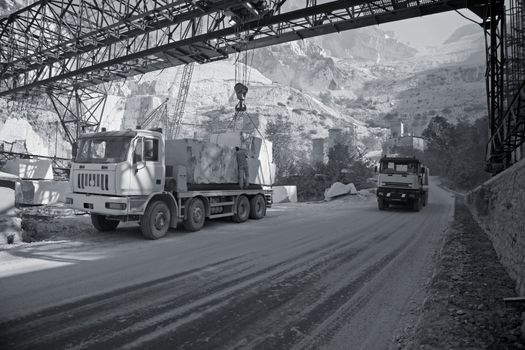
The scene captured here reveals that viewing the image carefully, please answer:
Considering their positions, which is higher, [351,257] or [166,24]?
[166,24]

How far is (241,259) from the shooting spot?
6652 mm

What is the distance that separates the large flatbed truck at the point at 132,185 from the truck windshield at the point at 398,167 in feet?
36.7

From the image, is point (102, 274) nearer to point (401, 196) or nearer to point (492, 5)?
point (492, 5)

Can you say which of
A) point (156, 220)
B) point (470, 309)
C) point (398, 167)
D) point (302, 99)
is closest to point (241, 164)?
point (156, 220)

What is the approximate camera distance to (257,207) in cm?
1314

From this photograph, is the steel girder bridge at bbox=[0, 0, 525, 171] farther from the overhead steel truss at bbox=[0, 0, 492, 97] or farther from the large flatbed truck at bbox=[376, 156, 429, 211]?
the large flatbed truck at bbox=[376, 156, 429, 211]

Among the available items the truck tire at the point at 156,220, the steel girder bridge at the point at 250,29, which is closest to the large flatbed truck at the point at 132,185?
the truck tire at the point at 156,220

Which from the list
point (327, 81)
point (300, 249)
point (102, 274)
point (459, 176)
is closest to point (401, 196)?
point (300, 249)

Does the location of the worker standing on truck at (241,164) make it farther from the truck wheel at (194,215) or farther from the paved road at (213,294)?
the paved road at (213,294)

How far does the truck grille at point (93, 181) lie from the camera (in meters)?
8.28

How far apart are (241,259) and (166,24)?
10753 mm

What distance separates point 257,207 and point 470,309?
31.0 ft

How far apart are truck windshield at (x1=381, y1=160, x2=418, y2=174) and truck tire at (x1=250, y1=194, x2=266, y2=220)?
768cm

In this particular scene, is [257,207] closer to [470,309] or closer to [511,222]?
[511,222]
